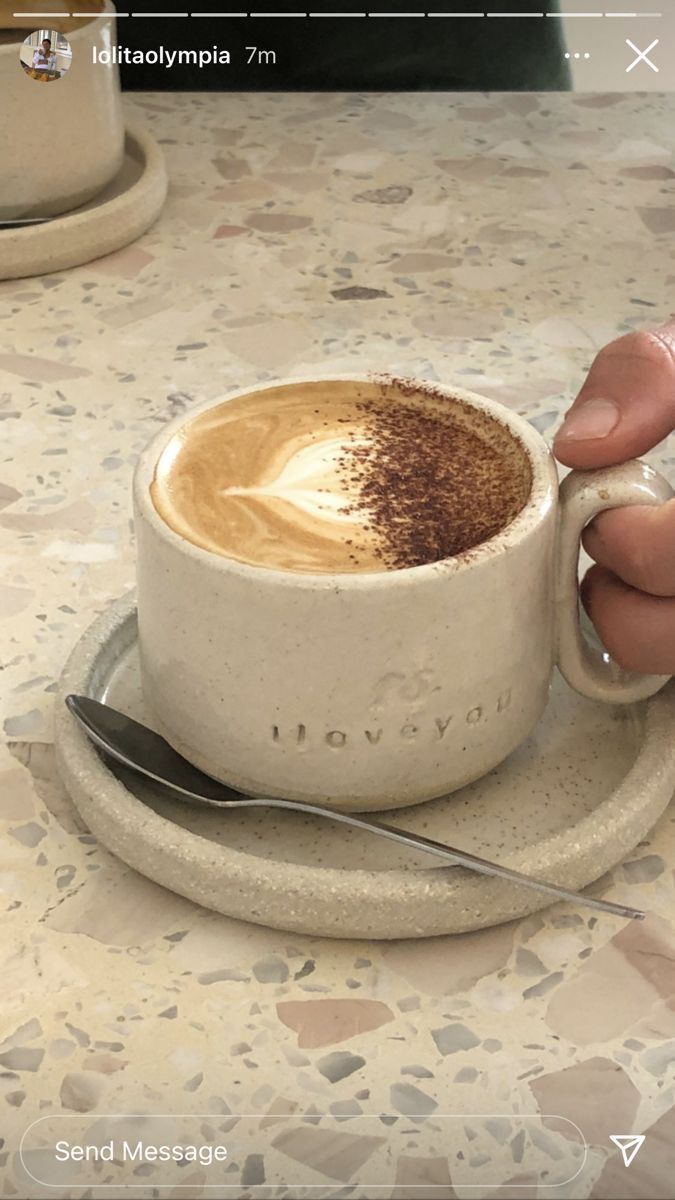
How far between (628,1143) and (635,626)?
0.21 metres

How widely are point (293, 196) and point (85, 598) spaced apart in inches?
23.9

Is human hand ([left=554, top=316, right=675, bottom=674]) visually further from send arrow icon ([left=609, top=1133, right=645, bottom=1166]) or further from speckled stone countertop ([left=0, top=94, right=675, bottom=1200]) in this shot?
send arrow icon ([left=609, top=1133, right=645, bottom=1166])

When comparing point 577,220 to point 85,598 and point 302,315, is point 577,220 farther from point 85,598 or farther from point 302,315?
point 85,598

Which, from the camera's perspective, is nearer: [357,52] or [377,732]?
[377,732]

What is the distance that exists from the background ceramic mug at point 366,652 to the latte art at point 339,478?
0.7 inches

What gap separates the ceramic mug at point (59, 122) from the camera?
3.39ft

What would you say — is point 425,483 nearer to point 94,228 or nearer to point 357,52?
point 94,228

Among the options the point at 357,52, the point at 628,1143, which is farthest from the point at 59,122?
the point at 628,1143

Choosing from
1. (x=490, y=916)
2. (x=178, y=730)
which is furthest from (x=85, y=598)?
(x=490, y=916)

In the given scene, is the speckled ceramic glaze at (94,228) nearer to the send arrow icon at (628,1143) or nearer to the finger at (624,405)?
the finger at (624,405)

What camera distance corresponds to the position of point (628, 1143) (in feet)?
1.57

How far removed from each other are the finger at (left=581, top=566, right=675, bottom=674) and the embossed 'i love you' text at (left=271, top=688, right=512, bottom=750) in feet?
0.26

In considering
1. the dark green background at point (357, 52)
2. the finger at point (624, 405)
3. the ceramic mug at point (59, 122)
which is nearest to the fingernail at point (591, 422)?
the finger at point (624, 405)

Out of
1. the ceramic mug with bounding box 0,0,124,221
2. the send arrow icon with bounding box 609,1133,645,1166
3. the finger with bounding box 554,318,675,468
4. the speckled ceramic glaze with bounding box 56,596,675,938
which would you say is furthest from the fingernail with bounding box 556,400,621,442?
the ceramic mug with bounding box 0,0,124,221
